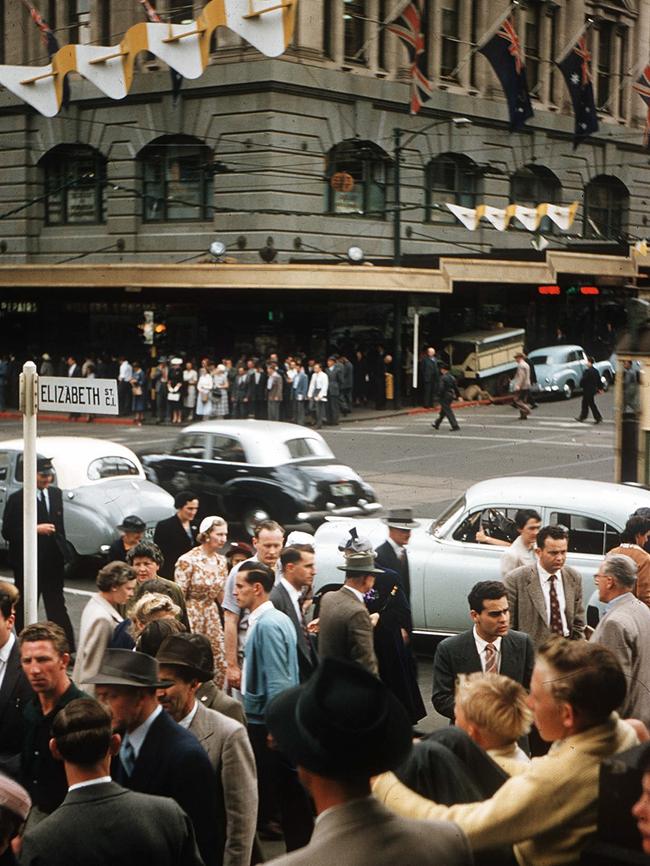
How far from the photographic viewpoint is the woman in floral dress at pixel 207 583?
910cm

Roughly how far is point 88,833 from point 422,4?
44.1 metres

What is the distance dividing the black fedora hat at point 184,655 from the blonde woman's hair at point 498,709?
1370 mm

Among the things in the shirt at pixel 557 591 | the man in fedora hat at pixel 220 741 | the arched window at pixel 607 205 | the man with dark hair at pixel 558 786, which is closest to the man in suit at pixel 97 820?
the man with dark hair at pixel 558 786

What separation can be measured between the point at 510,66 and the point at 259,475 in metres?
17.7

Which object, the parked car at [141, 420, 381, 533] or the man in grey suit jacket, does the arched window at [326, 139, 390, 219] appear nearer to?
the parked car at [141, 420, 381, 533]

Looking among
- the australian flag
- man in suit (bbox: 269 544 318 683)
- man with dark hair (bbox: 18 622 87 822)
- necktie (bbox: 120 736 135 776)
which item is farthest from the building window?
necktie (bbox: 120 736 135 776)

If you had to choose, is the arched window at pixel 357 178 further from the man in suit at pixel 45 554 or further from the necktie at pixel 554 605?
the necktie at pixel 554 605

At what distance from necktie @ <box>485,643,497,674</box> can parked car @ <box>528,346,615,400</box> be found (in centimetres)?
3501

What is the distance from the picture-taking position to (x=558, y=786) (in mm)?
4012

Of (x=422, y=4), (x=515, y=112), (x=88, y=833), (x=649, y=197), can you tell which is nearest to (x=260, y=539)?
(x=88, y=833)

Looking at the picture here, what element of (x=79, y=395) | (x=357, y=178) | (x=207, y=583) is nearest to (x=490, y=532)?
(x=207, y=583)

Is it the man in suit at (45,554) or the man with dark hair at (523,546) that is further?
the man in suit at (45,554)

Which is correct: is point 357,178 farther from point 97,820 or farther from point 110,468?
point 97,820

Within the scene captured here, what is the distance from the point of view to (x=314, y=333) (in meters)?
42.1
